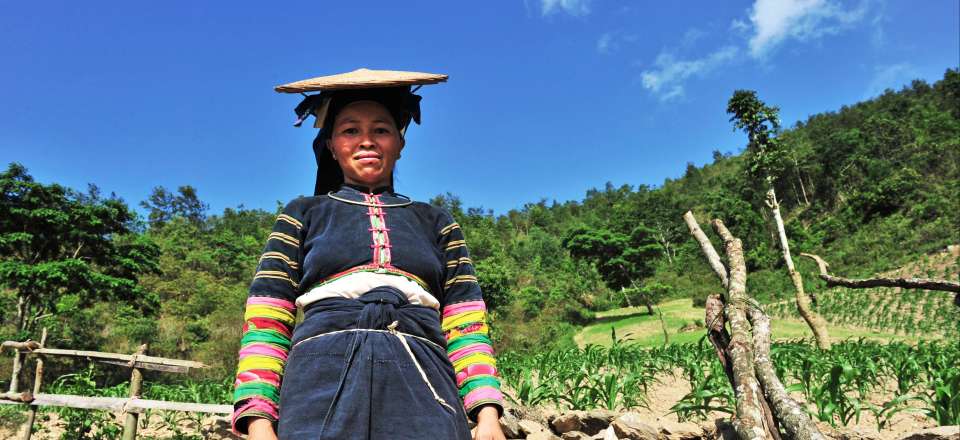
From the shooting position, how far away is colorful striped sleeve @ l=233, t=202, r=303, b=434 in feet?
4.17

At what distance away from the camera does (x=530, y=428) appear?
3.93m

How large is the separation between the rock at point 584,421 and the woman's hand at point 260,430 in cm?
315

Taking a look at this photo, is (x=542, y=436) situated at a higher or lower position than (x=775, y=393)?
lower

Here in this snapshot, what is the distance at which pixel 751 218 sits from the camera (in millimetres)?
36688

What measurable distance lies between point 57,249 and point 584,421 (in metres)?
18.3

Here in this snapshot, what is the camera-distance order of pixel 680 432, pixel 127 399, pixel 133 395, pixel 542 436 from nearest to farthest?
pixel 680 432 → pixel 542 436 → pixel 127 399 → pixel 133 395

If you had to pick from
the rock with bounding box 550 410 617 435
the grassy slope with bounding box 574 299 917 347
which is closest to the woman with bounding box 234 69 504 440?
the rock with bounding box 550 410 617 435

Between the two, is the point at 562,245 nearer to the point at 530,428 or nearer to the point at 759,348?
the point at 530,428

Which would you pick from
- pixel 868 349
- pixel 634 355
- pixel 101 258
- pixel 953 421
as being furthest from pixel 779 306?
pixel 101 258

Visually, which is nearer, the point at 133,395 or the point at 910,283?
the point at 910,283

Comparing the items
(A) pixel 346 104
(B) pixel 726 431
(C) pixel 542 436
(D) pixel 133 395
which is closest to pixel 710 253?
(B) pixel 726 431

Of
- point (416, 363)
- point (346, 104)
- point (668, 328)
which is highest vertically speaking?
point (346, 104)

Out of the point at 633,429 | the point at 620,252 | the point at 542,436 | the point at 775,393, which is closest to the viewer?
the point at 775,393

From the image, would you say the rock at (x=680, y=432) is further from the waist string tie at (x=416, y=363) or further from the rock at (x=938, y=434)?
the waist string tie at (x=416, y=363)
